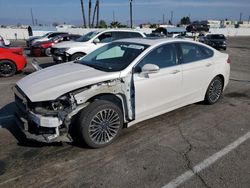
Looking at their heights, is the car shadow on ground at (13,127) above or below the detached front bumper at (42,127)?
below

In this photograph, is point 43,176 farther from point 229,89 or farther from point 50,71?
point 229,89

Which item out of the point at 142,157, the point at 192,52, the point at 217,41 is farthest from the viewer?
the point at 217,41

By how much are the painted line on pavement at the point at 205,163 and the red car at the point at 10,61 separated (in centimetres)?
815

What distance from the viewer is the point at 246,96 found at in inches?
267

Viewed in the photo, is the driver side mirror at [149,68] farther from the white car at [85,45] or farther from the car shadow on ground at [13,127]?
the white car at [85,45]

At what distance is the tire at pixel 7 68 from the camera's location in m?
9.29

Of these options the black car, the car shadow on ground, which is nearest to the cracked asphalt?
the car shadow on ground

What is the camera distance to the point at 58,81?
385 centimetres

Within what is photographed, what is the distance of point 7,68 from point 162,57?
691 centimetres

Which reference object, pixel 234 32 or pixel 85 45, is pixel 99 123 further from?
pixel 234 32

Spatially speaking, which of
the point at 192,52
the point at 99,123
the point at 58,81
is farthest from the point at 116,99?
the point at 192,52

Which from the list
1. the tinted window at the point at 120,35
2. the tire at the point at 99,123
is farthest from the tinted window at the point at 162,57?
the tinted window at the point at 120,35

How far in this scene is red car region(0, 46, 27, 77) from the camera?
9.30m

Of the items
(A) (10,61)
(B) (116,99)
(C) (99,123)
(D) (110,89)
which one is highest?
(D) (110,89)
